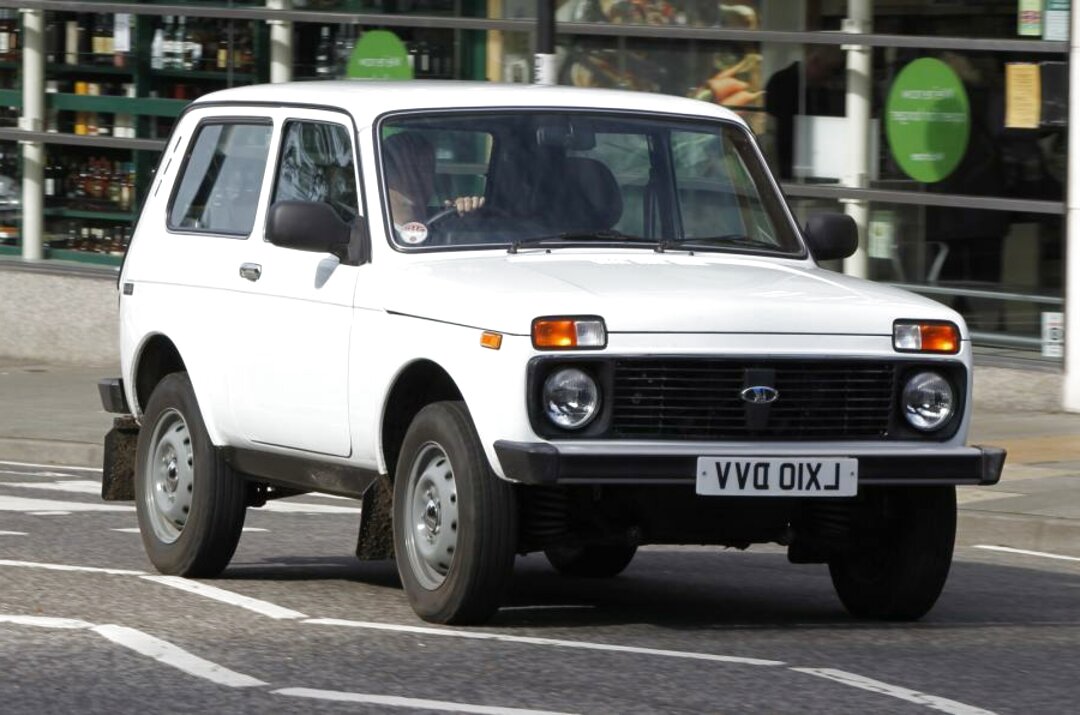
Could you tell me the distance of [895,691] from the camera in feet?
22.0

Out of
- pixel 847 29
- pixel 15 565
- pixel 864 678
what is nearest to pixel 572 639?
pixel 864 678

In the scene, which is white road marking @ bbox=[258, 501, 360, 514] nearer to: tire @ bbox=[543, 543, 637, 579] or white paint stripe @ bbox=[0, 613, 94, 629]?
tire @ bbox=[543, 543, 637, 579]

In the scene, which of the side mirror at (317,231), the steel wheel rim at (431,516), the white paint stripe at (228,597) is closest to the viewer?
the steel wheel rim at (431,516)

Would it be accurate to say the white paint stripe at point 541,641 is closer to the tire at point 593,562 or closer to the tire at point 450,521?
the tire at point 450,521

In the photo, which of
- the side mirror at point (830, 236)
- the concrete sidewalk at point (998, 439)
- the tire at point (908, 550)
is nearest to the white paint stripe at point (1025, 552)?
the concrete sidewalk at point (998, 439)

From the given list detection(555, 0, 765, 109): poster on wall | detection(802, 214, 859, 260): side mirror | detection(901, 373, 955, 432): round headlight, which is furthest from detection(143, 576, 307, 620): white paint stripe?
detection(555, 0, 765, 109): poster on wall

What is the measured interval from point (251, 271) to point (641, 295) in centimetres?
192

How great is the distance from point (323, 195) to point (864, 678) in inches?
116

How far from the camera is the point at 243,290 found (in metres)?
8.93

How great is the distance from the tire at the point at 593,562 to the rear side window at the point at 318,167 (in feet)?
5.60

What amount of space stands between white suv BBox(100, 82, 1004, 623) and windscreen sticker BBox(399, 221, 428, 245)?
0.07 feet

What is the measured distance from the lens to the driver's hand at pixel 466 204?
8461 millimetres

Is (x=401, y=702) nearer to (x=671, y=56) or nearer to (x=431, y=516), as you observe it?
(x=431, y=516)

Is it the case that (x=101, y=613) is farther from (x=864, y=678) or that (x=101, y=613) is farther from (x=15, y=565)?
(x=864, y=678)
